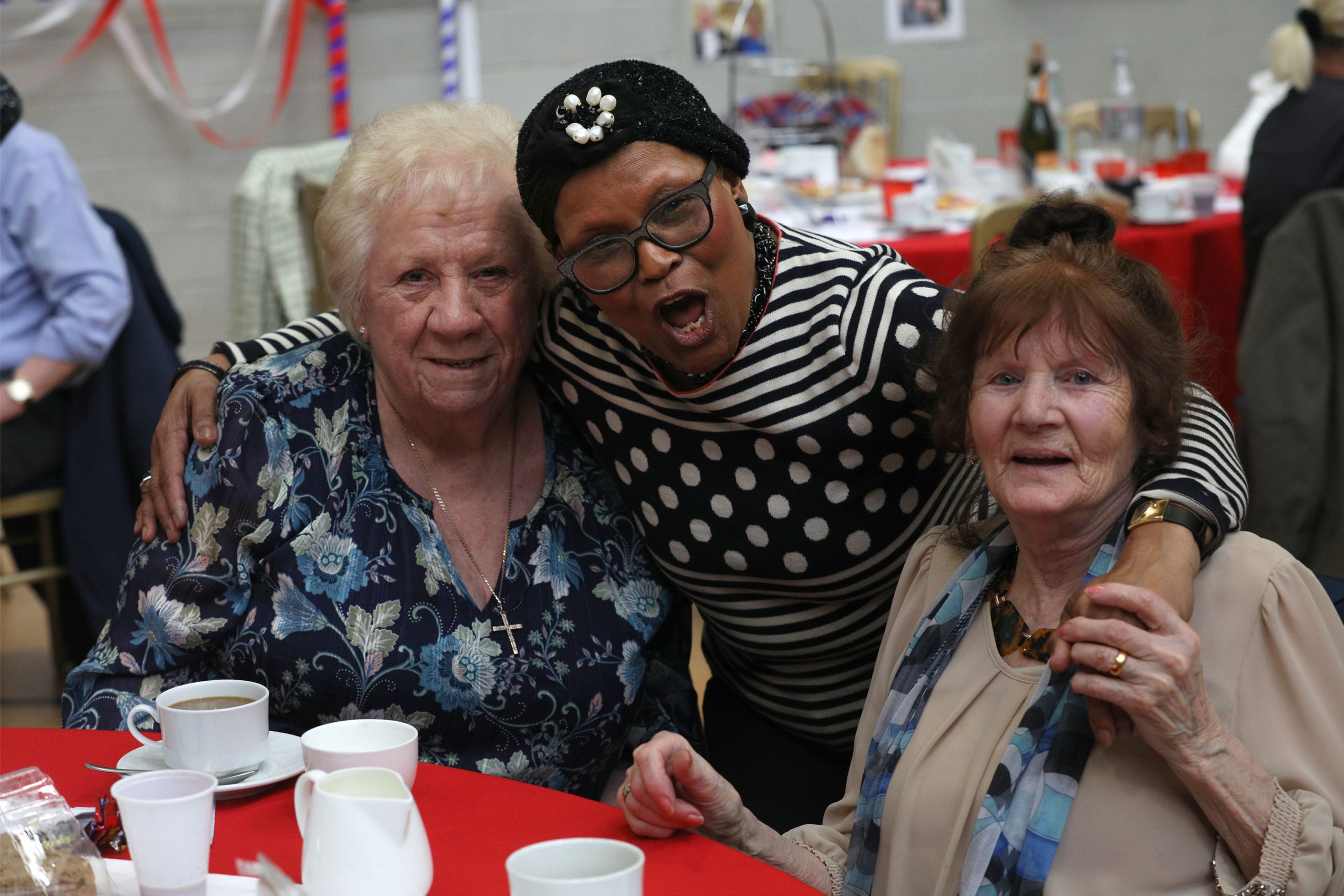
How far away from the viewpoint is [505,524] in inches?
66.1

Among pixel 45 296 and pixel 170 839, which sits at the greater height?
pixel 45 296

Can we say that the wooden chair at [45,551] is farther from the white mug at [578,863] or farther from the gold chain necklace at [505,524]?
the white mug at [578,863]

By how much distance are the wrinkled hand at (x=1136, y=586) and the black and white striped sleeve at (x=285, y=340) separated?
3.58 ft

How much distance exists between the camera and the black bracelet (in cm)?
171

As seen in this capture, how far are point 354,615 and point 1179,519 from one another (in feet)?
3.06

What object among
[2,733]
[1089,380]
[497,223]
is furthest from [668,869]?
[497,223]

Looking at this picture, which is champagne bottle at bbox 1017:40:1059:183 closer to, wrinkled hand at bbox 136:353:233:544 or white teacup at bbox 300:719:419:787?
wrinkled hand at bbox 136:353:233:544

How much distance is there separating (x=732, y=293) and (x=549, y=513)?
40 centimetres

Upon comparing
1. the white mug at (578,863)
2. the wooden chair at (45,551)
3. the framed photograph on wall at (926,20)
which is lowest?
the wooden chair at (45,551)

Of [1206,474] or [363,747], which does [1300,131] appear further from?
[363,747]

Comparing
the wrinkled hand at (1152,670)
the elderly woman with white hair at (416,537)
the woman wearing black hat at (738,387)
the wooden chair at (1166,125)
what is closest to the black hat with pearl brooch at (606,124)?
the woman wearing black hat at (738,387)

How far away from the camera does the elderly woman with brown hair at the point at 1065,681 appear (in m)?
1.13

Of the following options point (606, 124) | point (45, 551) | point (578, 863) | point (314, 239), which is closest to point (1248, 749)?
point (578, 863)

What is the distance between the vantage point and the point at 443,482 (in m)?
1.69
